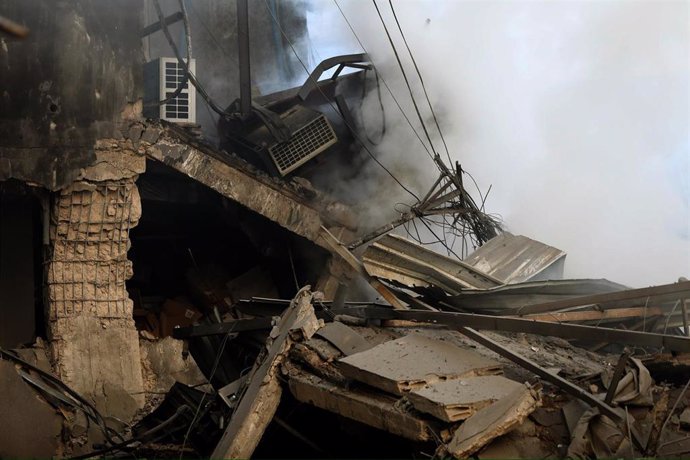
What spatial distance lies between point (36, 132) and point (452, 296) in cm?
540

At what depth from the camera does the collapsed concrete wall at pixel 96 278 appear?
39.2 ft

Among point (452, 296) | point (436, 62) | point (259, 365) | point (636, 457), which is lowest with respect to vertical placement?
point (636, 457)

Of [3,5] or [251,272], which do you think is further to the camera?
[251,272]

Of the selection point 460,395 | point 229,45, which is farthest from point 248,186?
point 460,395

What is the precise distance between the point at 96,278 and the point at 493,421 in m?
7.01

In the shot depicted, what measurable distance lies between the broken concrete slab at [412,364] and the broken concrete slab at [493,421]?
608mm

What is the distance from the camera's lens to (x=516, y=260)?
13555mm

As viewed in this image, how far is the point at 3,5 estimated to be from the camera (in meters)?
11.5

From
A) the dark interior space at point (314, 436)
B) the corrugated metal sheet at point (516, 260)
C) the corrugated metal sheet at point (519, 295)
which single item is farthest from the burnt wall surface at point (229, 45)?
the dark interior space at point (314, 436)

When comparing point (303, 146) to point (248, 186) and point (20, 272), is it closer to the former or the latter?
point (248, 186)

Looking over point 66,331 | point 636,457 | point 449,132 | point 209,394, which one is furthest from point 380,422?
point 449,132

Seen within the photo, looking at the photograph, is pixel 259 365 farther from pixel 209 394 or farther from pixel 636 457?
pixel 636 457

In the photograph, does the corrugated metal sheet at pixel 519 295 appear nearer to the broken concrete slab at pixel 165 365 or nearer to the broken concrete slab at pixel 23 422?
the broken concrete slab at pixel 165 365

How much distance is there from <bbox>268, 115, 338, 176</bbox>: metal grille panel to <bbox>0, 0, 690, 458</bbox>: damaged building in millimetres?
35
